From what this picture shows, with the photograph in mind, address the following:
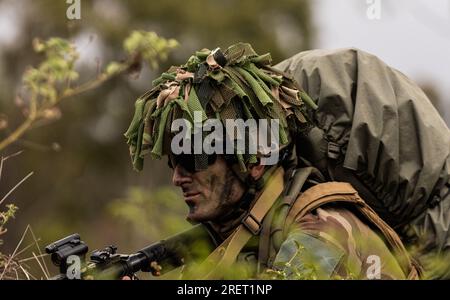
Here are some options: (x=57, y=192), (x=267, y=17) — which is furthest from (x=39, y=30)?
(x=267, y=17)

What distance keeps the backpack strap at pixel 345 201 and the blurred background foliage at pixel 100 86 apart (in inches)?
702

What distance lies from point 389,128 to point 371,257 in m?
0.67

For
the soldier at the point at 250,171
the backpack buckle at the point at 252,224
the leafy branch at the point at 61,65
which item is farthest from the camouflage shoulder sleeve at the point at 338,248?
the leafy branch at the point at 61,65

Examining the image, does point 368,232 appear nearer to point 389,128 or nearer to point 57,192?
point 389,128

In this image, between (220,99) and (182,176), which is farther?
A: (182,176)

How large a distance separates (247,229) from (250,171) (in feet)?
1.01

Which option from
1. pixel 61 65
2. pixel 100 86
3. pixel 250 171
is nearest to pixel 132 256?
pixel 250 171

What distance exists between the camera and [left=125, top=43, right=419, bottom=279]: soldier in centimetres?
521

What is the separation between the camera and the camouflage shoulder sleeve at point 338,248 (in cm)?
489

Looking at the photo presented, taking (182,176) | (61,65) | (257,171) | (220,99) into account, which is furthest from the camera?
(61,65)

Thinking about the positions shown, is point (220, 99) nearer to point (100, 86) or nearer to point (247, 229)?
point (247, 229)

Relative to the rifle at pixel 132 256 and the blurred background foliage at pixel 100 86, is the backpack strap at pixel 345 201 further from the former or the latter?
the blurred background foliage at pixel 100 86

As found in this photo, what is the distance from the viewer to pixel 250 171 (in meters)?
5.46

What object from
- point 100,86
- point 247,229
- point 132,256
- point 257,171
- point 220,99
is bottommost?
point 100,86
